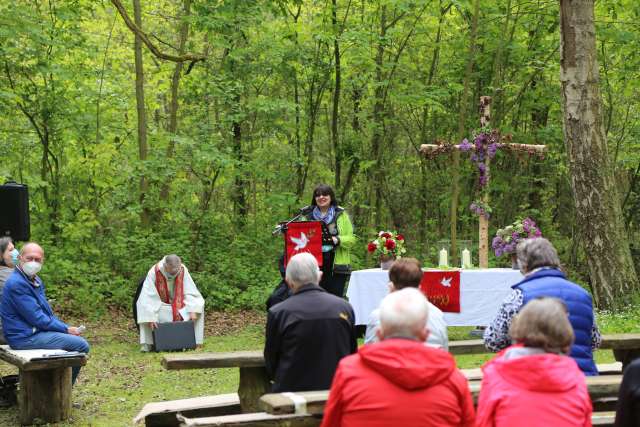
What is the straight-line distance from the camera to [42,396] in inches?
296

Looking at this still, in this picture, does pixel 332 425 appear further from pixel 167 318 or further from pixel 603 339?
pixel 167 318

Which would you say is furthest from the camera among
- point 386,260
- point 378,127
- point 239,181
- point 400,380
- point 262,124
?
point 239,181

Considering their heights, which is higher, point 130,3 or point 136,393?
point 130,3

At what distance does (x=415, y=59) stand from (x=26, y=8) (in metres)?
9.07

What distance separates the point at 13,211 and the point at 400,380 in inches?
341

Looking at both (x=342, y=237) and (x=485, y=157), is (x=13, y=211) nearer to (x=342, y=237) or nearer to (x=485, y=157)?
(x=342, y=237)

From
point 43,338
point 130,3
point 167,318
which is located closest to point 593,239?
point 167,318

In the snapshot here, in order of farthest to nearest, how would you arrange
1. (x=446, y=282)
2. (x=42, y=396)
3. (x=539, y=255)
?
(x=446, y=282) → (x=42, y=396) → (x=539, y=255)

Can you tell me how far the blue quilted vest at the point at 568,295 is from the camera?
4.82 meters

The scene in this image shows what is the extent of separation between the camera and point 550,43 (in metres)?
19.2

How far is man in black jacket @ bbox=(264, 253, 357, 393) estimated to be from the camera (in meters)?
5.00

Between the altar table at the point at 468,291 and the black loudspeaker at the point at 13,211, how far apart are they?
4262mm

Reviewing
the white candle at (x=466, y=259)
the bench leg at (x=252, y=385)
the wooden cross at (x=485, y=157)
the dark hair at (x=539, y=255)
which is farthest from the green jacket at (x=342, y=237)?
the dark hair at (x=539, y=255)

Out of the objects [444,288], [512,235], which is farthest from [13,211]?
[512,235]
